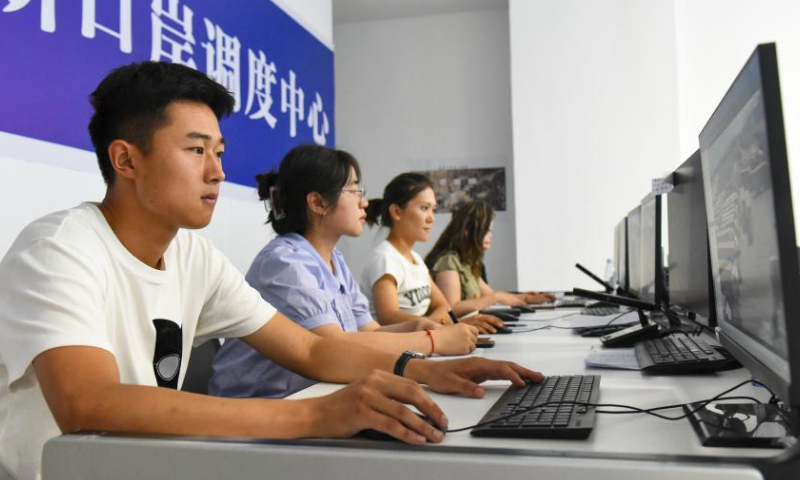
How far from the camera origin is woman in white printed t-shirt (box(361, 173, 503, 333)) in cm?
293

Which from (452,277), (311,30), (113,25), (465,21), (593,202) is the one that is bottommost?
(452,277)

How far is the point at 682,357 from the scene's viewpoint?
1386mm

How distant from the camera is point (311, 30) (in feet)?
14.9

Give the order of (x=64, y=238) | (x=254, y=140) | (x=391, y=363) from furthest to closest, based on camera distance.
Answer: (x=254, y=140)
(x=391, y=363)
(x=64, y=238)

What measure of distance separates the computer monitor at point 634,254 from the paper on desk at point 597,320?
0.27 feet

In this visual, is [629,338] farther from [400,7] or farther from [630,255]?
[400,7]

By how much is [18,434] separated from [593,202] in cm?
449

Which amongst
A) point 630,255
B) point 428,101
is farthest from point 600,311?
point 428,101

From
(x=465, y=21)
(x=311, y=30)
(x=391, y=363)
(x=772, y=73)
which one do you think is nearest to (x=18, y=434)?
(x=391, y=363)

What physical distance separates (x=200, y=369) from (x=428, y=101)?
4.52 metres

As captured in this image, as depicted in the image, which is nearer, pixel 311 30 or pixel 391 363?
pixel 391 363

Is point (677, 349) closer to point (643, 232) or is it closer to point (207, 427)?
point (643, 232)

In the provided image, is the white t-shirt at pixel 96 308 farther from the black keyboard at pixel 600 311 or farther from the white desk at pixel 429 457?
the black keyboard at pixel 600 311

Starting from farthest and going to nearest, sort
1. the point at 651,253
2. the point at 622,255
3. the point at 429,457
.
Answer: the point at 622,255 < the point at 651,253 < the point at 429,457
